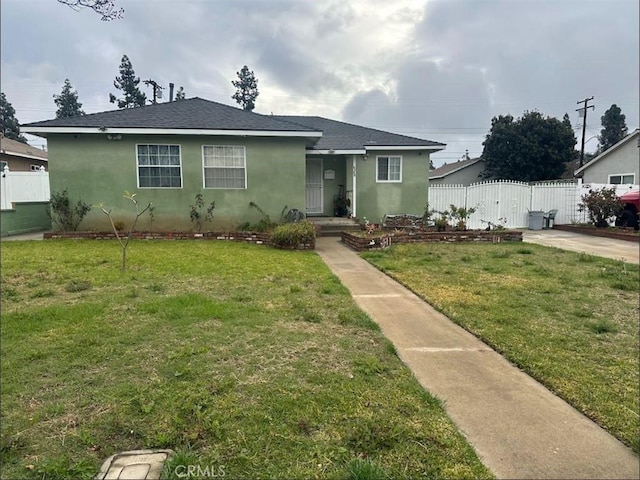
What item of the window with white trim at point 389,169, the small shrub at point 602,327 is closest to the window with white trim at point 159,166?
the window with white trim at point 389,169

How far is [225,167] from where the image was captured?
12.9 metres

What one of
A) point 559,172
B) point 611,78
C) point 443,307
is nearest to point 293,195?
point 443,307

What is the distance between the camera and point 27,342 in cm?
385

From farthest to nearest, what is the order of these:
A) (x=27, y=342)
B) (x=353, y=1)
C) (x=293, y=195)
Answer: (x=293, y=195), (x=27, y=342), (x=353, y=1)

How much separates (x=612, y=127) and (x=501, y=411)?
61.2 meters

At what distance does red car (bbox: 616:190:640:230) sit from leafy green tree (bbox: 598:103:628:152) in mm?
43000

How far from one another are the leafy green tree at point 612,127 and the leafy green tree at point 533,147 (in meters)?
22.4

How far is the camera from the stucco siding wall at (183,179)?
12273 mm

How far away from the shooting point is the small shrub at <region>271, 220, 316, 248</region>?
10438mm

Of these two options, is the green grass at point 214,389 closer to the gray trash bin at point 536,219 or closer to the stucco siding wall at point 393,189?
the stucco siding wall at point 393,189

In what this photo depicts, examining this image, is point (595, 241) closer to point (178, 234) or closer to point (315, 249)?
point (315, 249)

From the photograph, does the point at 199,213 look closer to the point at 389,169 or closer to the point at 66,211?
the point at 66,211

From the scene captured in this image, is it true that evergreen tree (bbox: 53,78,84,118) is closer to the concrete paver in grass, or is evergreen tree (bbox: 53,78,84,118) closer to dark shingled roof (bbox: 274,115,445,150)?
the concrete paver in grass

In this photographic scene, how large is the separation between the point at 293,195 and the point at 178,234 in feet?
12.3
